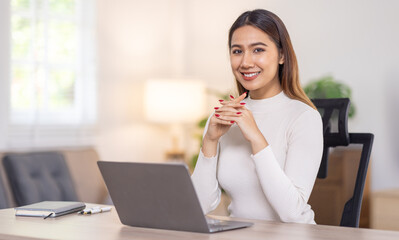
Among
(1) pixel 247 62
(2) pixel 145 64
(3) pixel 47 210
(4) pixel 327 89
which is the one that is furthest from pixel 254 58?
(2) pixel 145 64

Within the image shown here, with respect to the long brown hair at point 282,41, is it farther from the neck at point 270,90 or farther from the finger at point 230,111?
the finger at point 230,111

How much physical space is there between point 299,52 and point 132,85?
1.38m

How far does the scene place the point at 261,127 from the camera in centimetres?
221

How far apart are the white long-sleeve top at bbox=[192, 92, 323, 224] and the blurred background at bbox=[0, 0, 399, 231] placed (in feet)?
7.19

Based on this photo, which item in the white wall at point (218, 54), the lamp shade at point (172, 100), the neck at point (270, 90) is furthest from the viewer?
the lamp shade at point (172, 100)

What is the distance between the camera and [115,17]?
198 inches

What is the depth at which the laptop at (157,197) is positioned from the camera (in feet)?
5.22

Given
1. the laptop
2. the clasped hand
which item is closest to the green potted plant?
the clasped hand

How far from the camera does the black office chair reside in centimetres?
210

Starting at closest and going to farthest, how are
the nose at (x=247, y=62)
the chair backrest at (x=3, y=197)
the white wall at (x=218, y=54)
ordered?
the nose at (x=247, y=62) < the chair backrest at (x=3, y=197) < the white wall at (x=218, y=54)

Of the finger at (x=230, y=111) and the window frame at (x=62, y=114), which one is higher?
the finger at (x=230, y=111)

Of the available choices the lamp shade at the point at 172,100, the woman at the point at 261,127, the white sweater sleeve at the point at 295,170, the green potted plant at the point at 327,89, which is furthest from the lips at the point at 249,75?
the lamp shade at the point at 172,100

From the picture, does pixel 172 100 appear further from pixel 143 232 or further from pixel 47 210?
pixel 143 232

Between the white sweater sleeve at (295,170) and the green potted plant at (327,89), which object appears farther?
the green potted plant at (327,89)
